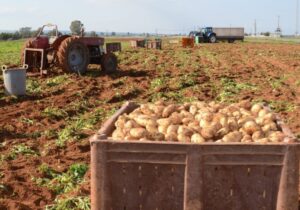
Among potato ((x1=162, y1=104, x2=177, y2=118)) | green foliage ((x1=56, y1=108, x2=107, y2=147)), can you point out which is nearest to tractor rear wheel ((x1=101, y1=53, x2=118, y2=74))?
green foliage ((x1=56, y1=108, x2=107, y2=147))

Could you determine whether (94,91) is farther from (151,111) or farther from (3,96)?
(151,111)

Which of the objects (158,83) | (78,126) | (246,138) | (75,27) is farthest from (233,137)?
(75,27)

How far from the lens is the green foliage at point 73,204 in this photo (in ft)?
16.4

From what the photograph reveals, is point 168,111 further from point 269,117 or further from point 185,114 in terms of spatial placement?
point 269,117

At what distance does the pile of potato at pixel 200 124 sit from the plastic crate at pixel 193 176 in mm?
233

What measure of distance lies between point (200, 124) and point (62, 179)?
2.72 meters

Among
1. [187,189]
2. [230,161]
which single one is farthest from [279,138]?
[187,189]

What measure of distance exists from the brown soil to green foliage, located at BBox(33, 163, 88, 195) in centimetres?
11

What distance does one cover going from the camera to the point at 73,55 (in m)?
15.3

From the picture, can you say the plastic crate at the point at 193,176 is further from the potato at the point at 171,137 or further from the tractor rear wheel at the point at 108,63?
the tractor rear wheel at the point at 108,63

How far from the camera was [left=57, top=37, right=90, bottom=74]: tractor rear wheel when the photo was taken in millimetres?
14742

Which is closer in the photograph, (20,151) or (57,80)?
(20,151)

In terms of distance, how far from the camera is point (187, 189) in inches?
130

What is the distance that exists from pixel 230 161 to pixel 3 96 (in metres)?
10.3
